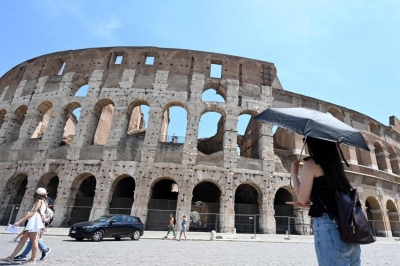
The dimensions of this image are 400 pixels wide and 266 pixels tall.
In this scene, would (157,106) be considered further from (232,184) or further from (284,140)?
(284,140)

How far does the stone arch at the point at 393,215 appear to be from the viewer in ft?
65.5

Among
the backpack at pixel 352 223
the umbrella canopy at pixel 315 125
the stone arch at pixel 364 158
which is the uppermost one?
the stone arch at pixel 364 158

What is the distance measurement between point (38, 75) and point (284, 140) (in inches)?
871

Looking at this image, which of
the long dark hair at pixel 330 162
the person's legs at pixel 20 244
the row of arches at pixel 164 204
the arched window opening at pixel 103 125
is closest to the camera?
the long dark hair at pixel 330 162

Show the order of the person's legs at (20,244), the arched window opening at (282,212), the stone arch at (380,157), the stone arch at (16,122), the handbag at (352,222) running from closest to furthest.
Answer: the handbag at (352,222)
the person's legs at (20,244)
the arched window opening at (282,212)
the stone arch at (16,122)
the stone arch at (380,157)

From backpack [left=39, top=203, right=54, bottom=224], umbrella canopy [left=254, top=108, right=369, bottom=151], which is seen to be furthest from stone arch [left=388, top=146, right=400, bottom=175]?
backpack [left=39, top=203, right=54, bottom=224]

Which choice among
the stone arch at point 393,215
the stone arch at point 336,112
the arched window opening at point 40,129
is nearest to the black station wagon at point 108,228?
the arched window opening at point 40,129

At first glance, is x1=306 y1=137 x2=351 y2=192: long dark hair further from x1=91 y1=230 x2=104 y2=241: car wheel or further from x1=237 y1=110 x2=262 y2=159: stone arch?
x1=237 y1=110 x2=262 y2=159: stone arch

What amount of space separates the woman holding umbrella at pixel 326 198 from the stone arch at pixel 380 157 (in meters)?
25.8

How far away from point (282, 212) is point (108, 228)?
12.3 meters

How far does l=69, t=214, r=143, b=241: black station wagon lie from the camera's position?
934 centimetres

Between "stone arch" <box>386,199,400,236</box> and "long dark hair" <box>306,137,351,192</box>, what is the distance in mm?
24387

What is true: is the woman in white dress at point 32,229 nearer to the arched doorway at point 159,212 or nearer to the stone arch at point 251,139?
the arched doorway at point 159,212

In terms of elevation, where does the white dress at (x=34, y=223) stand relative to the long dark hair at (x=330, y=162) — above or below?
below
